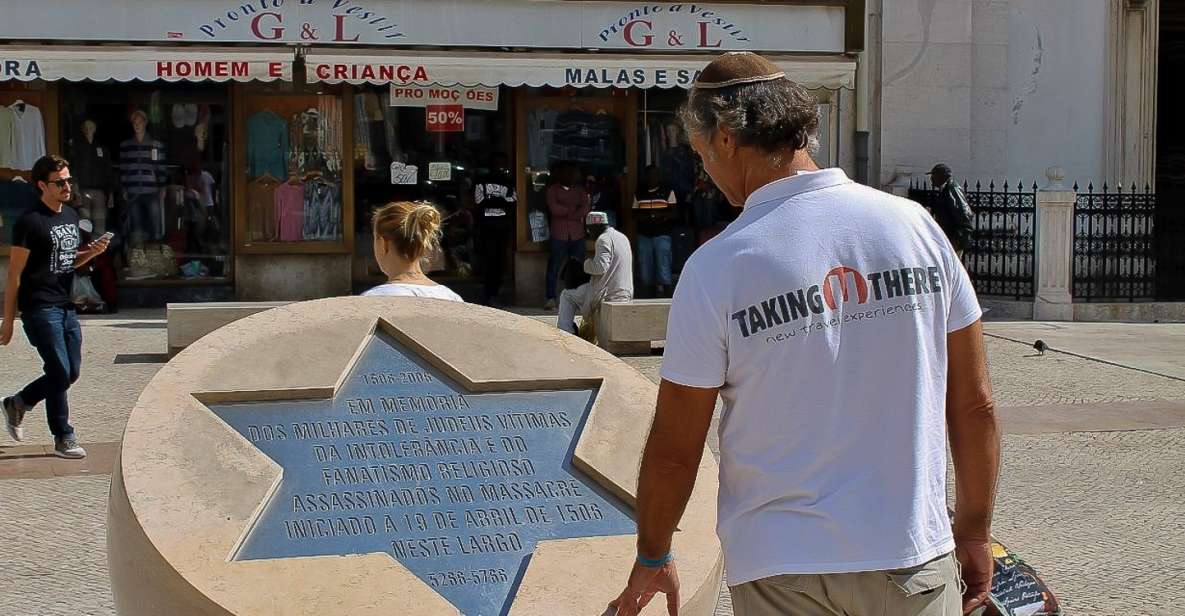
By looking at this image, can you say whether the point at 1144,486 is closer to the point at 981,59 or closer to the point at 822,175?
the point at 822,175

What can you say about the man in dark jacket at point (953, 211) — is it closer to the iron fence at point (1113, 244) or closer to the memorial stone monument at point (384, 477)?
the iron fence at point (1113, 244)

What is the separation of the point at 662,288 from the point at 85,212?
640 cm

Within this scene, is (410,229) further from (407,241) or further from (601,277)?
(601,277)

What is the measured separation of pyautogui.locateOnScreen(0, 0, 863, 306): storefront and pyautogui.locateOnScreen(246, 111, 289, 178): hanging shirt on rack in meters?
0.02

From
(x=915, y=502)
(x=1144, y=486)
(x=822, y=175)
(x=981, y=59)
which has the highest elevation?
(x=981, y=59)

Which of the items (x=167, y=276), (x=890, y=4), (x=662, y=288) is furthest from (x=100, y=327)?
→ (x=890, y=4)

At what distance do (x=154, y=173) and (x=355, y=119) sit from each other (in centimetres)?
225

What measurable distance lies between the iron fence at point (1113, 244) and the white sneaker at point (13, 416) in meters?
11.4

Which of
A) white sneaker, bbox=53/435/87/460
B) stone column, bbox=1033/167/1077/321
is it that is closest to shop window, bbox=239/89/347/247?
stone column, bbox=1033/167/1077/321

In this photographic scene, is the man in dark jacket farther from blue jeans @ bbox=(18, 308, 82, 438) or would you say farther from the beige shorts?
the beige shorts

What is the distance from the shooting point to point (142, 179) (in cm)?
1573

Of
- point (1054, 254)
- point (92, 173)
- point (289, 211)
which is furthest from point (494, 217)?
point (1054, 254)

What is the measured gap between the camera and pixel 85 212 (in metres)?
15.5

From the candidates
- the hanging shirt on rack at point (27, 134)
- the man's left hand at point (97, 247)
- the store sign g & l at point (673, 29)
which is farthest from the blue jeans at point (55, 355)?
the store sign g & l at point (673, 29)
